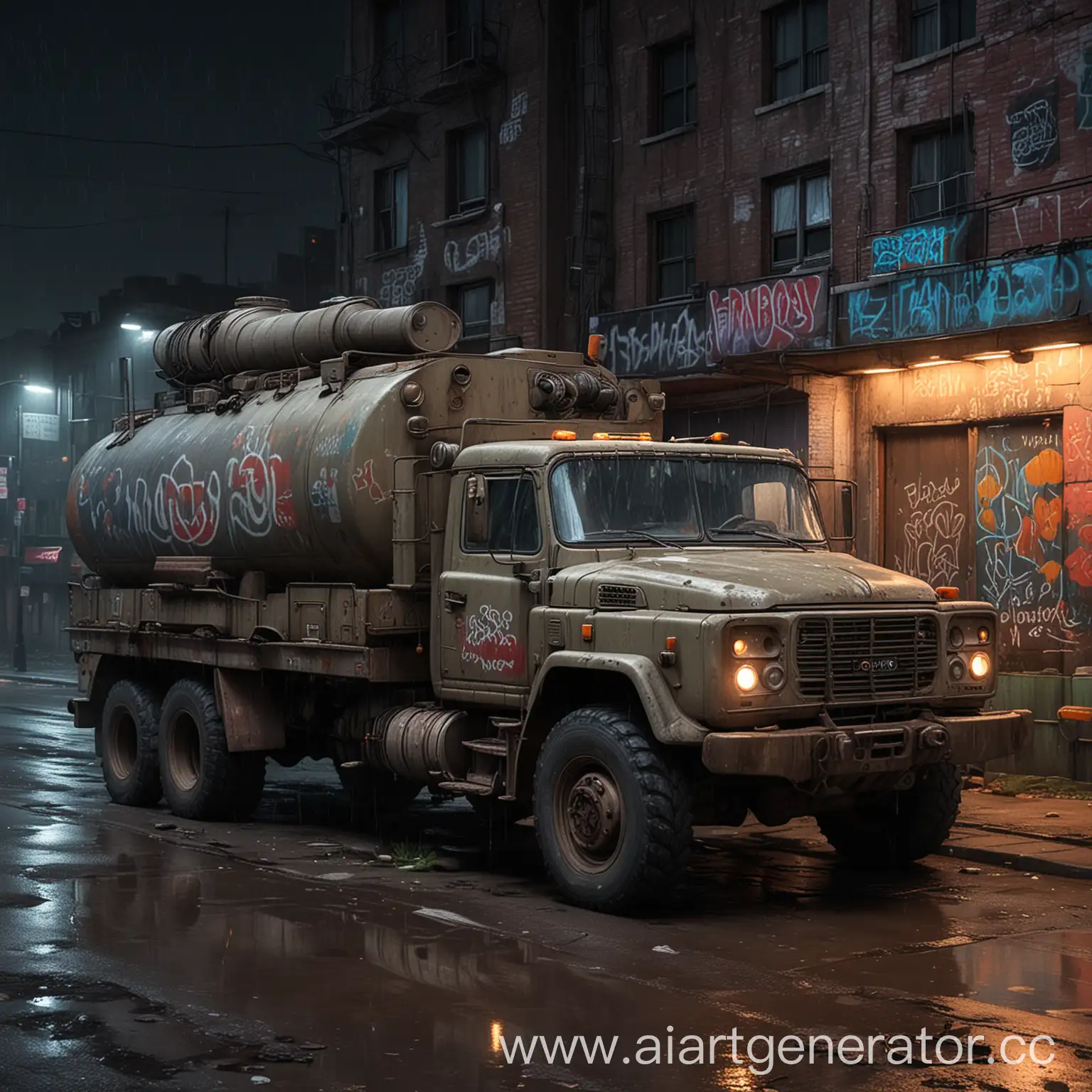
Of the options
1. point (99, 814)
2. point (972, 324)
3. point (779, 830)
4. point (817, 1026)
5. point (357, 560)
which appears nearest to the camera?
point (817, 1026)

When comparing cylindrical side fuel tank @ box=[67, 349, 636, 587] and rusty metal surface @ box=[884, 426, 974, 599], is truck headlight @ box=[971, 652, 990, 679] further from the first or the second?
rusty metal surface @ box=[884, 426, 974, 599]

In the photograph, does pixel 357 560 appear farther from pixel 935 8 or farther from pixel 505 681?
pixel 935 8

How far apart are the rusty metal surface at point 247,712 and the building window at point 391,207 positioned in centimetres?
1873

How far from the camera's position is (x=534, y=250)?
2772 cm

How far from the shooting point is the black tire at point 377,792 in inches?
573

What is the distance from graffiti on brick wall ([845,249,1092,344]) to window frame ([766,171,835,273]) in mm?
3109

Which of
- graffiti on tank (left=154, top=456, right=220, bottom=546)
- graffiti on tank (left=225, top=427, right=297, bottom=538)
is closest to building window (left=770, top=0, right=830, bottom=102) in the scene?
graffiti on tank (left=154, top=456, right=220, bottom=546)

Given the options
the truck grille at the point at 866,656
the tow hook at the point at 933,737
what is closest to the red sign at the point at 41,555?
the truck grille at the point at 866,656

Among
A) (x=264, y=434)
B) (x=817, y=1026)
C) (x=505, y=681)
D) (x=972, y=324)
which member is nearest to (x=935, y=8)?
(x=972, y=324)

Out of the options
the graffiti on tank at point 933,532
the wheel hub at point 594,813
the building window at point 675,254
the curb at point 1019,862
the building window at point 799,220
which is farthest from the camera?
the building window at point 675,254

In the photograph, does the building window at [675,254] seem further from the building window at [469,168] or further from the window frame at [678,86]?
the building window at [469,168]

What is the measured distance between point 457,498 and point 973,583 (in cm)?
963

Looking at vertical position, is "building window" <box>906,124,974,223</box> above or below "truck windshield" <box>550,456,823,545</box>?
above

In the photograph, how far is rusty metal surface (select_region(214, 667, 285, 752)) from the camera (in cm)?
1355
